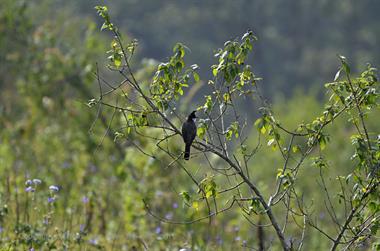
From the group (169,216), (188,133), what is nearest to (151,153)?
(188,133)

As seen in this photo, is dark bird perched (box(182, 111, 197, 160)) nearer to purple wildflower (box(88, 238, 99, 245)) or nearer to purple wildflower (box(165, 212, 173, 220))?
purple wildflower (box(88, 238, 99, 245))

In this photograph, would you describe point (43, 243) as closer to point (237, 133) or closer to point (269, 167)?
point (237, 133)

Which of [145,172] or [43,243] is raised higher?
[145,172]

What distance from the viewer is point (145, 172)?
883cm

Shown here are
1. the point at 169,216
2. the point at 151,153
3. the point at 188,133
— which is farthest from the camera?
the point at 169,216

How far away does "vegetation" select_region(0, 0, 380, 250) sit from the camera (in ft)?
14.2

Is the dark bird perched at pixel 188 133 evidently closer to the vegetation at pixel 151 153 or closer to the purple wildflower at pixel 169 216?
the vegetation at pixel 151 153

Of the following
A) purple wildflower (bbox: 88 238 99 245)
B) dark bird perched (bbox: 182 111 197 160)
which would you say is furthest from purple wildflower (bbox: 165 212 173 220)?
dark bird perched (bbox: 182 111 197 160)

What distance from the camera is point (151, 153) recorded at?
601cm

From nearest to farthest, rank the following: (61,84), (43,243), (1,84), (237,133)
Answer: (237,133) < (43,243) < (61,84) < (1,84)

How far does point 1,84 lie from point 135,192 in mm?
5226

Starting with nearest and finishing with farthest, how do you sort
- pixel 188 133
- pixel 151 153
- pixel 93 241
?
pixel 188 133
pixel 151 153
pixel 93 241

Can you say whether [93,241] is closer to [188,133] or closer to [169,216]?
[169,216]

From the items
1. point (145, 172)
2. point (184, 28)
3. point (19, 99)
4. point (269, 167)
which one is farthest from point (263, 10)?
point (145, 172)
